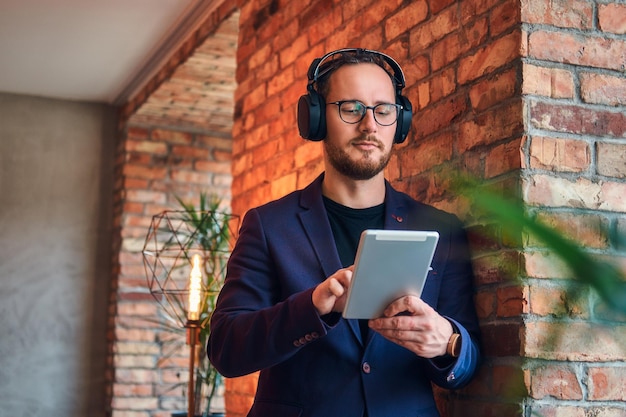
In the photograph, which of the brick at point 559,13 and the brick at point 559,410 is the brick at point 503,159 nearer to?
the brick at point 559,13

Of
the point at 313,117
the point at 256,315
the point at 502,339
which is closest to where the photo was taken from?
the point at 256,315

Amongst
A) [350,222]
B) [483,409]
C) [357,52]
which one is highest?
[357,52]

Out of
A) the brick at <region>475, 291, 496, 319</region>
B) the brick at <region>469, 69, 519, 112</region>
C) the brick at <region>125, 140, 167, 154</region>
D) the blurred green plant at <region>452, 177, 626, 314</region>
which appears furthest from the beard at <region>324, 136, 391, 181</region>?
the brick at <region>125, 140, 167, 154</region>

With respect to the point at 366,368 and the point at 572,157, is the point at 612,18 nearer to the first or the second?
the point at 572,157

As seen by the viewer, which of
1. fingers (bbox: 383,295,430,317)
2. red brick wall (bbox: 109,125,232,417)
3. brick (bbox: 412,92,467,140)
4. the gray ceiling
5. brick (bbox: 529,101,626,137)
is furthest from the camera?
red brick wall (bbox: 109,125,232,417)

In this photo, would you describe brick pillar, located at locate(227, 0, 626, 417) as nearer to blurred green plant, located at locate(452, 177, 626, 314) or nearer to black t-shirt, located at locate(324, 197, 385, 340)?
black t-shirt, located at locate(324, 197, 385, 340)

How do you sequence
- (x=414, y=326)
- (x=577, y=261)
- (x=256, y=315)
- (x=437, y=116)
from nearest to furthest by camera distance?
(x=577, y=261)
(x=414, y=326)
(x=256, y=315)
(x=437, y=116)

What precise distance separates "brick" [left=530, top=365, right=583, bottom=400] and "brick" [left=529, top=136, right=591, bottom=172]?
43 cm

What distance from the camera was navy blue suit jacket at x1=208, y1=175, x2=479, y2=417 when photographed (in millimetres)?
1759

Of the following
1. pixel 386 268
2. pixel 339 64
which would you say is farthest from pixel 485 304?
pixel 339 64

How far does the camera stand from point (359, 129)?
6.32ft

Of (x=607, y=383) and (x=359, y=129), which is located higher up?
(x=359, y=129)

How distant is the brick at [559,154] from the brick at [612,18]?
29 cm

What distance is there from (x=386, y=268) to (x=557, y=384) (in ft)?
1.80
